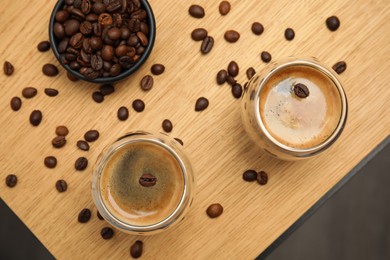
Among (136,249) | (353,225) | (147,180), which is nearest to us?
(147,180)

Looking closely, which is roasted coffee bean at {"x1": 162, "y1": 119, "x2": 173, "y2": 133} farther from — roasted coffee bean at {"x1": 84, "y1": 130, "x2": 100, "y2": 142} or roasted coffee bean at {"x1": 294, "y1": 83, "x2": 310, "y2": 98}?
roasted coffee bean at {"x1": 294, "y1": 83, "x2": 310, "y2": 98}

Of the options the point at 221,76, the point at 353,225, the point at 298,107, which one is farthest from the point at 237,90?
the point at 353,225

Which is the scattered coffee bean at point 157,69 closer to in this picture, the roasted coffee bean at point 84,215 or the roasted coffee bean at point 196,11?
the roasted coffee bean at point 196,11

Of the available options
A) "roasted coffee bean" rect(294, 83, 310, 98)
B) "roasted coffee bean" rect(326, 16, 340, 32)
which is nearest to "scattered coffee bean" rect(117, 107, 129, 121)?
"roasted coffee bean" rect(294, 83, 310, 98)

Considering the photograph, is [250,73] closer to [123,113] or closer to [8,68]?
[123,113]

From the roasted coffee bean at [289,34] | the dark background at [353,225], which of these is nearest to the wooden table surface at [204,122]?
the roasted coffee bean at [289,34]

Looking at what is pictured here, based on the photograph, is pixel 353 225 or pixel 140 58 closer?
pixel 140 58
